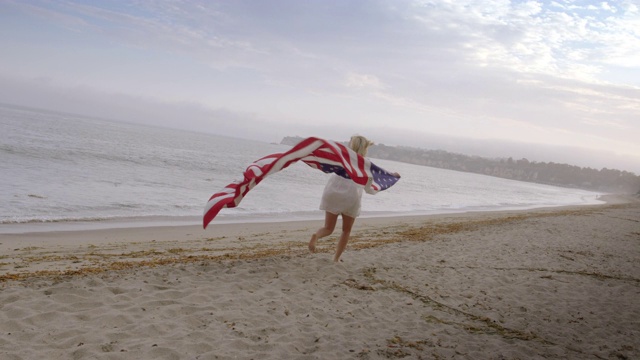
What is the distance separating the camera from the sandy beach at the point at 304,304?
3922mm

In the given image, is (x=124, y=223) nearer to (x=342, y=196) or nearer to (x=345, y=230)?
(x=345, y=230)

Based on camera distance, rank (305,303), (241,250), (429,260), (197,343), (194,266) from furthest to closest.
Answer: (241,250)
(429,260)
(194,266)
(305,303)
(197,343)

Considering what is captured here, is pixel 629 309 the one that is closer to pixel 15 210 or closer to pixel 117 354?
pixel 117 354

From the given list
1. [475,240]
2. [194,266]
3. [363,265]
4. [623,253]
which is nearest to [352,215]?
[363,265]

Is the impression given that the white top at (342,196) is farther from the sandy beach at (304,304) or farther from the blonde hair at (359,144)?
the sandy beach at (304,304)

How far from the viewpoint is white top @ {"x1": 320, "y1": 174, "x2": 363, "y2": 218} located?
6.38 metres

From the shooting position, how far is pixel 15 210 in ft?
38.6

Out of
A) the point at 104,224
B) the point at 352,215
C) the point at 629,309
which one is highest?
the point at 352,215

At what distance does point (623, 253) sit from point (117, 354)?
1229 centimetres

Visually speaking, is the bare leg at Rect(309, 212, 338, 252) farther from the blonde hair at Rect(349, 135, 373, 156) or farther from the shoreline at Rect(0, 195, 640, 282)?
the shoreline at Rect(0, 195, 640, 282)

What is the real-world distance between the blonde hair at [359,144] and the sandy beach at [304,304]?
184cm

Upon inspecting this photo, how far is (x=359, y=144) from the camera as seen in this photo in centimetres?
644

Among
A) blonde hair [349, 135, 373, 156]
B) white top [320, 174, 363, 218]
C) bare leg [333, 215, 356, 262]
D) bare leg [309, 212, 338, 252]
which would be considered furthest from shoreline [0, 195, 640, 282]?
blonde hair [349, 135, 373, 156]

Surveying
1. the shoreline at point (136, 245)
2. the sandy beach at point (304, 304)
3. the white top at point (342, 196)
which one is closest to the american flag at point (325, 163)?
the white top at point (342, 196)
